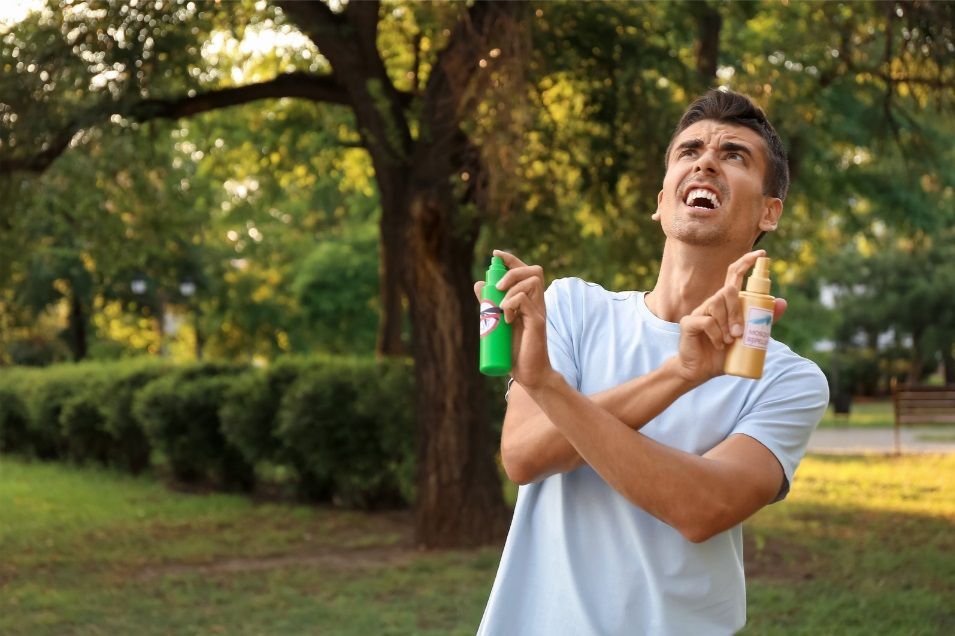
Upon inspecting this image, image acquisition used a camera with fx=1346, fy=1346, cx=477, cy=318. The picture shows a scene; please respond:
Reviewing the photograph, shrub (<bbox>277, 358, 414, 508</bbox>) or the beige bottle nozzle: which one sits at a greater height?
the beige bottle nozzle

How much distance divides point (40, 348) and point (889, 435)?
2346 centimetres

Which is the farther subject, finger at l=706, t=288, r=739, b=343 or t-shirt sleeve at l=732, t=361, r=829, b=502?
t-shirt sleeve at l=732, t=361, r=829, b=502

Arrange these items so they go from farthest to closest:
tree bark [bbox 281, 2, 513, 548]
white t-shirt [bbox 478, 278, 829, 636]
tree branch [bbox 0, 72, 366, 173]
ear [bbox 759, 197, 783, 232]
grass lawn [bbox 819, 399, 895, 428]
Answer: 1. grass lawn [bbox 819, 399, 895, 428]
2. tree bark [bbox 281, 2, 513, 548]
3. tree branch [bbox 0, 72, 366, 173]
4. ear [bbox 759, 197, 783, 232]
5. white t-shirt [bbox 478, 278, 829, 636]

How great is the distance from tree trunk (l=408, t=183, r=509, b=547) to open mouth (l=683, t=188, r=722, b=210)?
918 cm

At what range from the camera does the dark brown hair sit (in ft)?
8.63

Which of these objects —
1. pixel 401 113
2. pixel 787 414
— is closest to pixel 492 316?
pixel 787 414

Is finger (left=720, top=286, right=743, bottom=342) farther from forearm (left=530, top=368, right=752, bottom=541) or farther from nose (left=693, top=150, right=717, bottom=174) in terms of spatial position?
nose (left=693, top=150, right=717, bottom=174)

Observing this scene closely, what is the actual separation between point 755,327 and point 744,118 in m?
0.67

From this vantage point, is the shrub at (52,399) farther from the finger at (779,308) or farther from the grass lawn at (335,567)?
the finger at (779,308)

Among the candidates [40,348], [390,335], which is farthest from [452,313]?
[40,348]

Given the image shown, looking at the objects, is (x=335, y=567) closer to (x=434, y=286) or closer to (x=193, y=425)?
(x=434, y=286)

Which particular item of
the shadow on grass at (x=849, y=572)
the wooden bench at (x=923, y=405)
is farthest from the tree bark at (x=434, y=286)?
the wooden bench at (x=923, y=405)

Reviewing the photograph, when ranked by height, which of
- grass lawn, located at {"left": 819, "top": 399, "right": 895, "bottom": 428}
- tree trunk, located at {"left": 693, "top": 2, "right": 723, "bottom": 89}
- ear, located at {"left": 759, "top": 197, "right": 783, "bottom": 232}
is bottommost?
grass lawn, located at {"left": 819, "top": 399, "right": 895, "bottom": 428}

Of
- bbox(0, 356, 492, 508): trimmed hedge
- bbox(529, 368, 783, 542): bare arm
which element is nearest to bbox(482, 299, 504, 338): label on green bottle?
bbox(529, 368, 783, 542): bare arm
